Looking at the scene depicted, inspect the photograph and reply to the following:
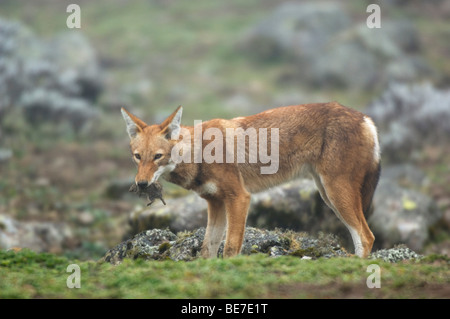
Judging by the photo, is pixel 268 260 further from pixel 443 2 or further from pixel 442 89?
pixel 443 2

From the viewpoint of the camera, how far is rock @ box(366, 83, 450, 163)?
72.5 ft

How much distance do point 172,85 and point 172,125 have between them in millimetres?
24390

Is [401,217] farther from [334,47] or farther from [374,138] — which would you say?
[334,47]

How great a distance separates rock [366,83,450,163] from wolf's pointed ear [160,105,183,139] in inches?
555

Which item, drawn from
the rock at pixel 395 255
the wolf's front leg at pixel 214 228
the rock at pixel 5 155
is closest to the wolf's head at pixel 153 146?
the wolf's front leg at pixel 214 228

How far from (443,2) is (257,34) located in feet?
51.4

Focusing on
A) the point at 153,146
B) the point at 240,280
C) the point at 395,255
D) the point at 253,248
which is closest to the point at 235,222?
the point at 253,248

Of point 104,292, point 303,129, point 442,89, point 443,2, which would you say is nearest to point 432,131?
point 442,89

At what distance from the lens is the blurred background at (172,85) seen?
57.3 feet

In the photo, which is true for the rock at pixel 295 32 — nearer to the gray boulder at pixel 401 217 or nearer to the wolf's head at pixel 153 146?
the gray boulder at pixel 401 217

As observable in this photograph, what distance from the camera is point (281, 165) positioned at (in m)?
8.96

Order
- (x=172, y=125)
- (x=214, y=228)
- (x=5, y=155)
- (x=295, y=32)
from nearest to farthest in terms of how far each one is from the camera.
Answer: (x=172, y=125), (x=214, y=228), (x=5, y=155), (x=295, y=32)

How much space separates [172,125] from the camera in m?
8.22

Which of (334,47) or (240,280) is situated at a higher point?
(334,47)
